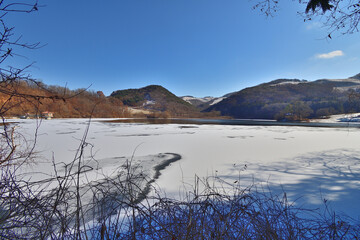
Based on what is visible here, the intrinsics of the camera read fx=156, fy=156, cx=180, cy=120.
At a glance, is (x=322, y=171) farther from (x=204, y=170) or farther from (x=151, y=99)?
(x=151, y=99)

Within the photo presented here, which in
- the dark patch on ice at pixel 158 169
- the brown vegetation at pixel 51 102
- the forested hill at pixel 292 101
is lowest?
the dark patch on ice at pixel 158 169

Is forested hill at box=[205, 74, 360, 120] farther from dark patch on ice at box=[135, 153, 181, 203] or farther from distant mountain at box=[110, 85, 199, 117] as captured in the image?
dark patch on ice at box=[135, 153, 181, 203]

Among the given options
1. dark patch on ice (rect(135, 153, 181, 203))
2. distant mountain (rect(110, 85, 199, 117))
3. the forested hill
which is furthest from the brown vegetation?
the forested hill

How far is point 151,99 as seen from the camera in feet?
320

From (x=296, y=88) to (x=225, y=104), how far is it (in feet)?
99.7

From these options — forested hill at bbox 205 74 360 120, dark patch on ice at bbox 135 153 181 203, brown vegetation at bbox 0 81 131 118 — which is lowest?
dark patch on ice at bbox 135 153 181 203

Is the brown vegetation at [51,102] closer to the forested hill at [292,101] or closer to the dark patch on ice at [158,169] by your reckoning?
the dark patch on ice at [158,169]

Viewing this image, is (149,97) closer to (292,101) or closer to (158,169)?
(292,101)

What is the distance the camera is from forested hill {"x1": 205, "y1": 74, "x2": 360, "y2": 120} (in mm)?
38438

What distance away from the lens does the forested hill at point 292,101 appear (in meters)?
38.4

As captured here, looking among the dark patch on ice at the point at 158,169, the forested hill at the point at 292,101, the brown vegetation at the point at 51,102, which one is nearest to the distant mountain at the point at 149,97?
the forested hill at the point at 292,101


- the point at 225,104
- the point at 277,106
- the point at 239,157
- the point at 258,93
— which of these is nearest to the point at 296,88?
the point at 258,93

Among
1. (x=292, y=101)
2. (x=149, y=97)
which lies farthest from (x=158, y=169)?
(x=149, y=97)

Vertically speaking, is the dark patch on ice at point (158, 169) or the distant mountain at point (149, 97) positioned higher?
the distant mountain at point (149, 97)
